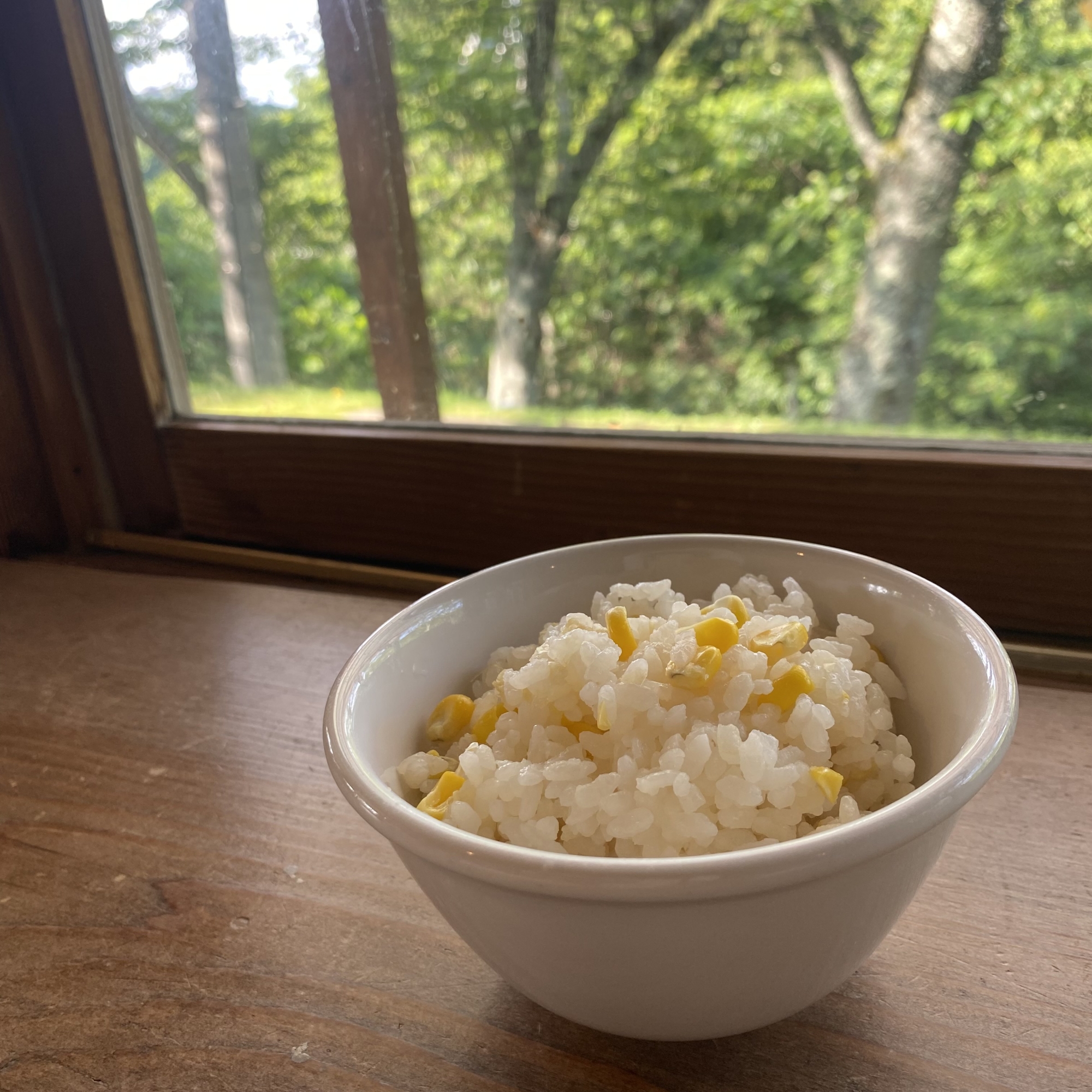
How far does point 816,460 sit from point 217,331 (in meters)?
0.92

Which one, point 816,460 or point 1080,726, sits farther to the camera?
point 816,460

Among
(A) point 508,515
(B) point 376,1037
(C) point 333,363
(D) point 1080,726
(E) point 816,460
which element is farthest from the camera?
(C) point 333,363

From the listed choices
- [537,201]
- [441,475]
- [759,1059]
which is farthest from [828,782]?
[537,201]

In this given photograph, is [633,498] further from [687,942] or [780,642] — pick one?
[687,942]

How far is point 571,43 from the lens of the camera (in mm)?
1174

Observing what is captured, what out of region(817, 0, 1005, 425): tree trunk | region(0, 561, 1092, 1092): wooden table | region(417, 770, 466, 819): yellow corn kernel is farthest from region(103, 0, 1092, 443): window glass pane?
region(417, 770, 466, 819): yellow corn kernel

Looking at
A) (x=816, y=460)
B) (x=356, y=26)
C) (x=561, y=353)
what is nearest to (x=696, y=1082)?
(x=816, y=460)

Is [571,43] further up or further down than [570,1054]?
further up

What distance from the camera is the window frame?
0.87 metres

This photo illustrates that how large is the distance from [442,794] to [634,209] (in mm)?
1136

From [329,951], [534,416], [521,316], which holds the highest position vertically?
[521,316]

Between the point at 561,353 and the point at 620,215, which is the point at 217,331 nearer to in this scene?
the point at 561,353

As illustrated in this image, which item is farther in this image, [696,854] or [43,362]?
[43,362]

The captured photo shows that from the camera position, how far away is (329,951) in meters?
0.57
